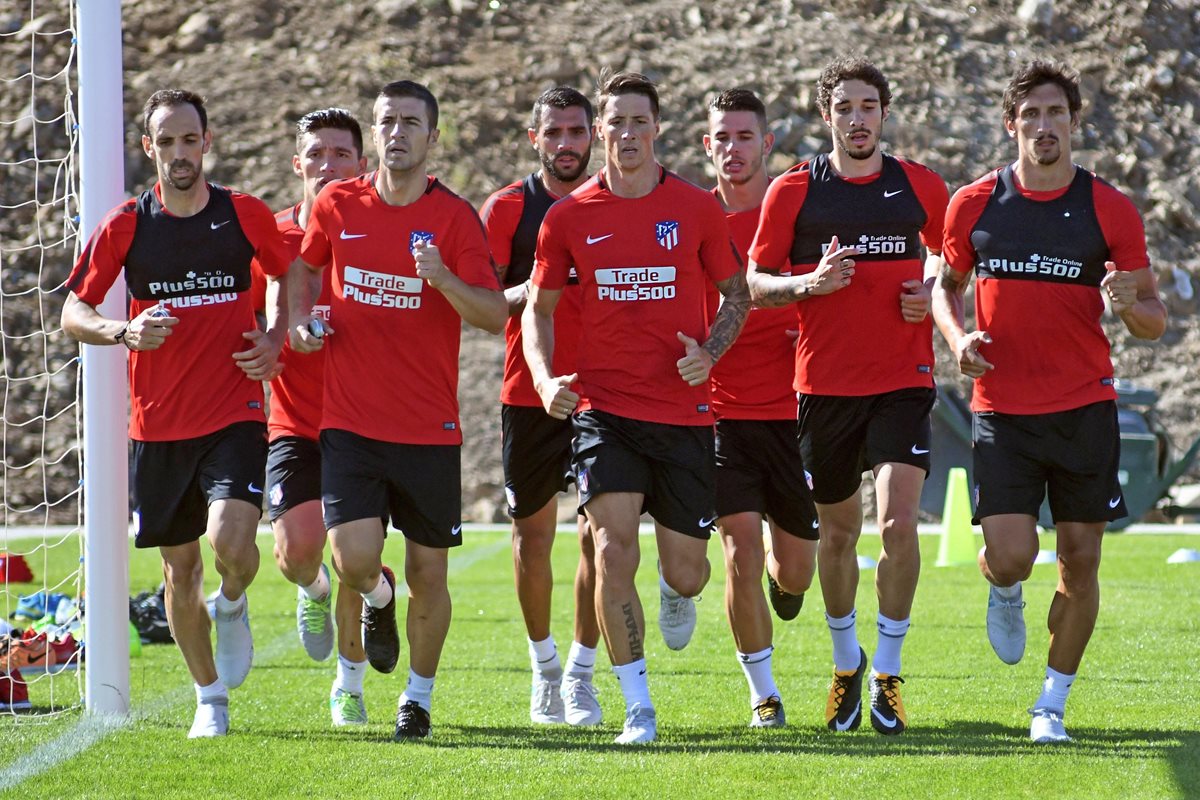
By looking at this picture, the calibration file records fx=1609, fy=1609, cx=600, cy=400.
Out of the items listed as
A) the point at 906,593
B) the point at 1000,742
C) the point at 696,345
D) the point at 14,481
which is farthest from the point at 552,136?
the point at 14,481

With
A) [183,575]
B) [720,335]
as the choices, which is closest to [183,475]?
[183,575]

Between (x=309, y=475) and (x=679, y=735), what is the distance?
200 cm

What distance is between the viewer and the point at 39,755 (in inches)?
241

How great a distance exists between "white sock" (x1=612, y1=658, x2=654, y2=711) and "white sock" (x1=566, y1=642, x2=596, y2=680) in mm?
867

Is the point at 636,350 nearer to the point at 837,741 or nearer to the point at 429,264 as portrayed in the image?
the point at 429,264

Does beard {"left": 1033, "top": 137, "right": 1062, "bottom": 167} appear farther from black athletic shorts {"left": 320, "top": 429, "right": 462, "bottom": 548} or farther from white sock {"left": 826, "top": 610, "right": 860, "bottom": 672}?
black athletic shorts {"left": 320, "top": 429, "right": 462, "bottom": 548}

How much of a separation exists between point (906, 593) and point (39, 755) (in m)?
3.44

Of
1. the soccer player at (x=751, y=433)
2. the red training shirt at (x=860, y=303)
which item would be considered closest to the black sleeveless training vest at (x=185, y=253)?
the soccer player at (x=751, y=433)

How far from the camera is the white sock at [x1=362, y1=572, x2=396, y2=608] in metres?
6.57

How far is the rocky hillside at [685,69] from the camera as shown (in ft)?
104

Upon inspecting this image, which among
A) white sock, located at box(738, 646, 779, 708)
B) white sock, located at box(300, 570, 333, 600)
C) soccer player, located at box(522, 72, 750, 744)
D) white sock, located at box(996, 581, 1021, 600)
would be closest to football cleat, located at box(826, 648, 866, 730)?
white sock, located at box(738, 646, 779, 708)

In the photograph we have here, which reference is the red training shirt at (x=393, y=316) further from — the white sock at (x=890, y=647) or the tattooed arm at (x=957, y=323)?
the white sock at (x=890, y=647)

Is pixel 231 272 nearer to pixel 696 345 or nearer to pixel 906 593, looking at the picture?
pixel 696 345

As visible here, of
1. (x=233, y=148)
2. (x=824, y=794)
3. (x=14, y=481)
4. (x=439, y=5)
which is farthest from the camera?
(x=439, y=5)
